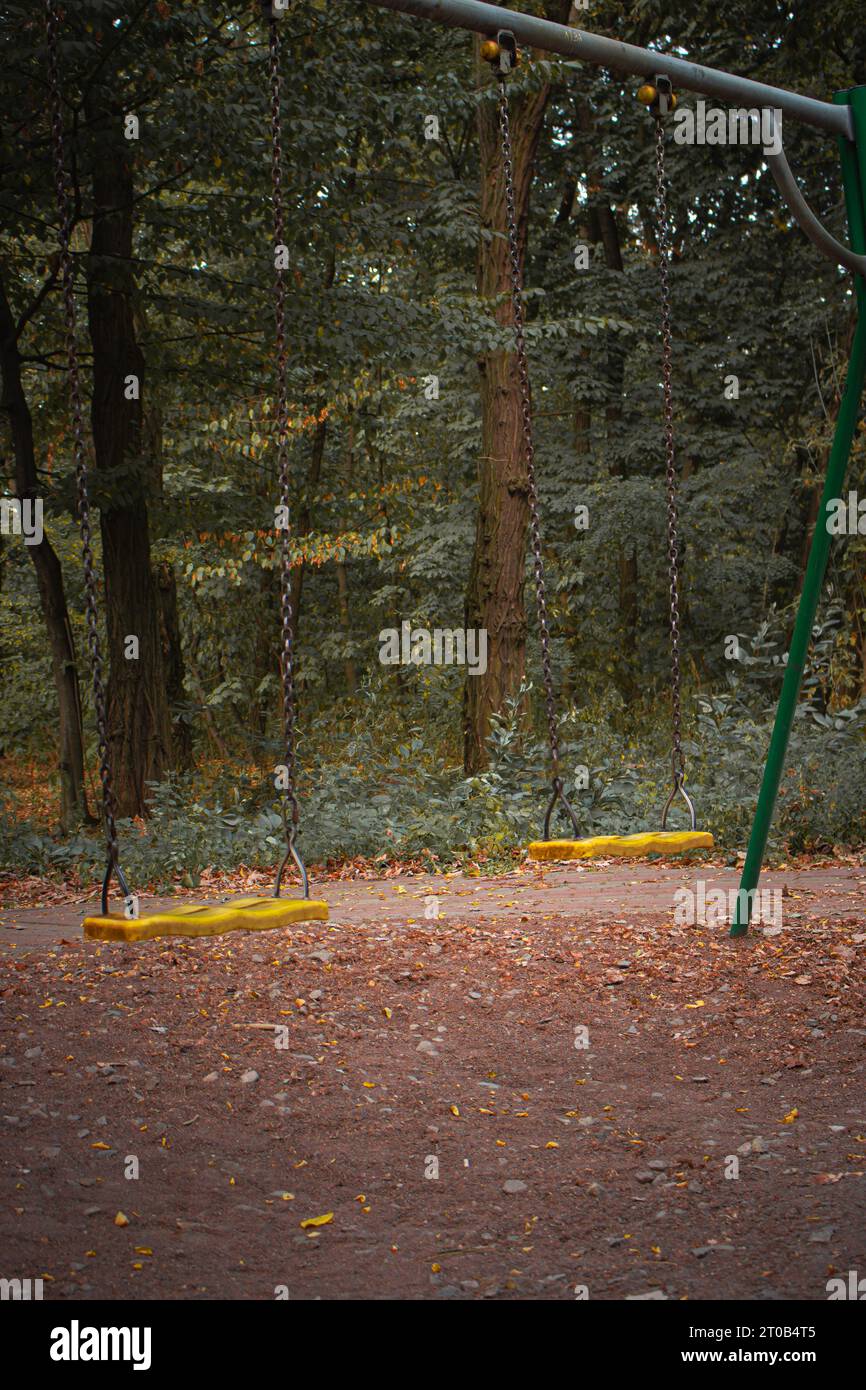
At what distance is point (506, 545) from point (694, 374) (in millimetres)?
5898

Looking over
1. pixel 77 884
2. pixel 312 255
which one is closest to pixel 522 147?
pixel 312 255

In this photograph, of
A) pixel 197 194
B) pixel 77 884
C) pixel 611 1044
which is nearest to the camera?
pixel 611 1044

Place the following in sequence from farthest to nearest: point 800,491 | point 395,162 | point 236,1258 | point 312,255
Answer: point 800,491 < point 395,162 < point 312,255 < point 236,1258

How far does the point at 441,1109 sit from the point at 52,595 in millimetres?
7612

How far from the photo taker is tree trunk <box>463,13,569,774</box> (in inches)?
441

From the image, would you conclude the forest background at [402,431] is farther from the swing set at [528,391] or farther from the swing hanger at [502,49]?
the swing hanger at [502,49]

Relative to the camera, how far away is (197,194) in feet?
33.3

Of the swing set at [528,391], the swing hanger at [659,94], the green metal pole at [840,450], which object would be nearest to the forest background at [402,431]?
the green metal pole at [840,450]

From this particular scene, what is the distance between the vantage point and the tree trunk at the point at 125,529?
1037cm

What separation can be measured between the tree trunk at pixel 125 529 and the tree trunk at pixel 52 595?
470 millimetres

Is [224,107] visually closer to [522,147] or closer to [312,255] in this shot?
[312,255]

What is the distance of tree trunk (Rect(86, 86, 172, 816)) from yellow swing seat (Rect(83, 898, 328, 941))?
19.6ft

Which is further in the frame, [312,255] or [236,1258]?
[312,255]

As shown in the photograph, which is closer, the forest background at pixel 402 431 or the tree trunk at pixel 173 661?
the forest background at pixel 402 431
